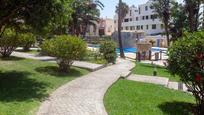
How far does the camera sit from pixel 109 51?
2302cm

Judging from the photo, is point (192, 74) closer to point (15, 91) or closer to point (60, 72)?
point (15, 91)

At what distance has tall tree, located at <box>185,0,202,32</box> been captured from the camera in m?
25.9

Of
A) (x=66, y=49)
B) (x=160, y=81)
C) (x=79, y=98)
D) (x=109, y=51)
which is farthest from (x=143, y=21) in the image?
(x=79, y=98)

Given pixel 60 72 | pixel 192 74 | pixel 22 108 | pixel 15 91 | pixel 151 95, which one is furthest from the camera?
pixel 60 72

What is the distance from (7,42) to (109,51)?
23.2ft

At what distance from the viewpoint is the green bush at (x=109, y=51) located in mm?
22781

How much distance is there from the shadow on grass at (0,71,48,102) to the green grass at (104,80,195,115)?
2365 mm

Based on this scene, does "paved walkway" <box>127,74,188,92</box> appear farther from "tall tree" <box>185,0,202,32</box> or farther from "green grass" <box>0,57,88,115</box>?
"tall tree" <box>185,0,202,32</box>

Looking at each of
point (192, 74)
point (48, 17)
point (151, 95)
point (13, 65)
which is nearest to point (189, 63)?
point (192, 74)

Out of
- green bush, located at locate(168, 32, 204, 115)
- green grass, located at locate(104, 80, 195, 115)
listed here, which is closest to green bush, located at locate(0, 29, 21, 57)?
green grass, located at locate(104, 80, 195, 115)

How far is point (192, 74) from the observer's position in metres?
9.90

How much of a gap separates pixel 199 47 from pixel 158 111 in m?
2.30

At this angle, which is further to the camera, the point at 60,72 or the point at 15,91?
the point at 60,72

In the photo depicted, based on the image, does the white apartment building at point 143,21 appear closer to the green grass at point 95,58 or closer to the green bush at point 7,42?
the green grass at point 95,58
